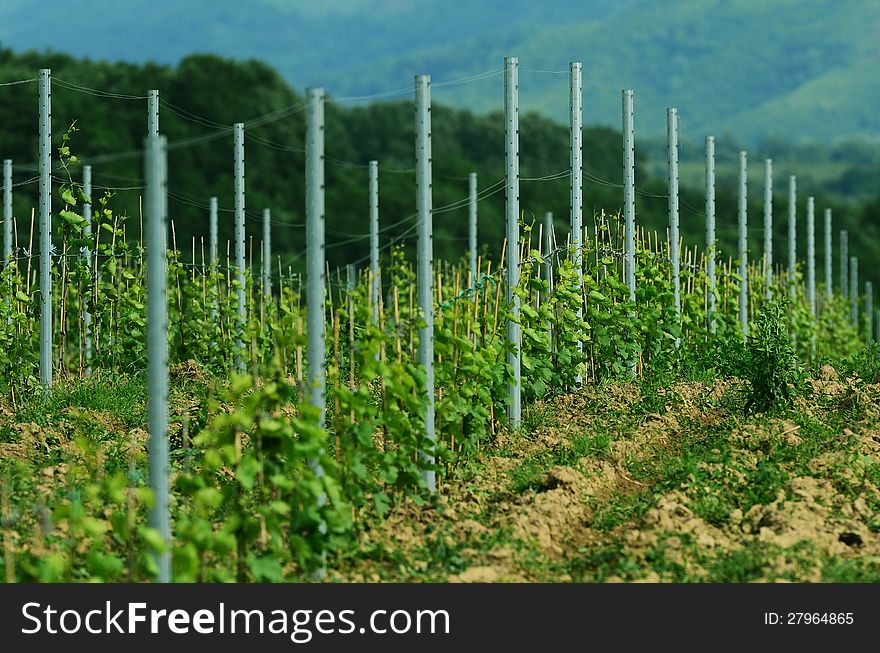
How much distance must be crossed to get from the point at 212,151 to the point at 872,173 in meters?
80.5

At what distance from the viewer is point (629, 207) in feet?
48.1

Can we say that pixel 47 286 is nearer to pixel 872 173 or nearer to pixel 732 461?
pixel 732 461

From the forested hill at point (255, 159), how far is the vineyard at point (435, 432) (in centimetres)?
1773

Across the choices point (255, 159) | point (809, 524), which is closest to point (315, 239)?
point (809, 524)

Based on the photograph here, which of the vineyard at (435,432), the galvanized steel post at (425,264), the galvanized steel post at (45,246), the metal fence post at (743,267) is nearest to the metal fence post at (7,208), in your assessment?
the vineyard at (435,432)

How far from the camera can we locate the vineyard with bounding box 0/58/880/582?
776cm

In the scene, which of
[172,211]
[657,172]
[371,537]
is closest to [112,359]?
[371,537]

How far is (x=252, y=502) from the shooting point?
9352mm

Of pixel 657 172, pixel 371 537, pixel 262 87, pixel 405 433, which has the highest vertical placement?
pixel 657 172

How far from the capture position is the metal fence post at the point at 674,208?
1603 centimetres

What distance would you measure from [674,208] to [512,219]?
16.5 ft

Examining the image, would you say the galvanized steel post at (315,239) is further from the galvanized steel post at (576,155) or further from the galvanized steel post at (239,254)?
the galvanized steel post at (239,254)

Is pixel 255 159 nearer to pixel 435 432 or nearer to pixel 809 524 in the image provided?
pixel 435 432

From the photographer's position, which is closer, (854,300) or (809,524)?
(809,524)
